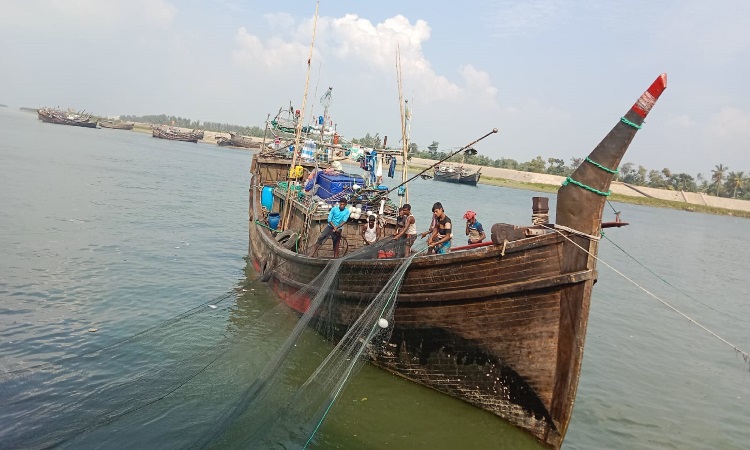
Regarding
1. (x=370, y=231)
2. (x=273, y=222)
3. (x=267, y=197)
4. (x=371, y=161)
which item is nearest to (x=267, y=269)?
(x=273, y=222)

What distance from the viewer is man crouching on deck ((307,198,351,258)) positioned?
10328 mm

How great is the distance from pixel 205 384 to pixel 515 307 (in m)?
4.80

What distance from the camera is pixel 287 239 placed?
12.8m

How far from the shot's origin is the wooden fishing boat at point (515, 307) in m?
6.12

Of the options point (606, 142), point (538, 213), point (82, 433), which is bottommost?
point (82, 433)

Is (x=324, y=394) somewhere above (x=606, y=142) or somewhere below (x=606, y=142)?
below

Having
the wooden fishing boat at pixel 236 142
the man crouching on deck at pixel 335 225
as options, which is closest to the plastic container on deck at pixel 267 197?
the man crouching on deck at pixel 335 225

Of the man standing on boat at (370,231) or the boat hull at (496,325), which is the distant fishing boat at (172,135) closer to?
the man standing on boat at (370,231)

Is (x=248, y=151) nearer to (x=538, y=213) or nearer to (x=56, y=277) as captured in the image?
(x=56, y=277)

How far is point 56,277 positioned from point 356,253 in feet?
26.1

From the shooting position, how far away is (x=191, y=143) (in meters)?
105

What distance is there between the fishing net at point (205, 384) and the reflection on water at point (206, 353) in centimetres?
3

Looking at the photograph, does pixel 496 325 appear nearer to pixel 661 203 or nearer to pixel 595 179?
pixel 595 179

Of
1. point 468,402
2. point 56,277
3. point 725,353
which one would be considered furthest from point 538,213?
point 56,277
